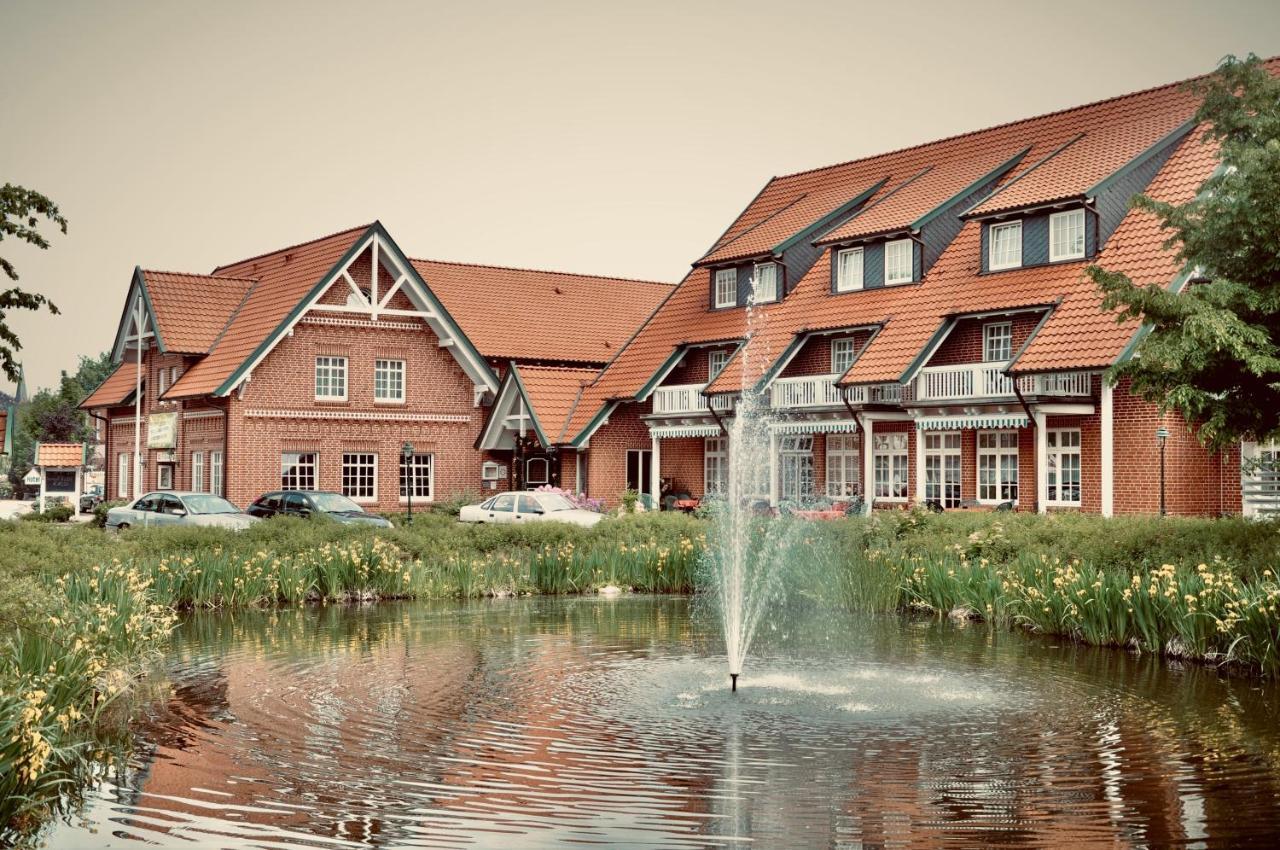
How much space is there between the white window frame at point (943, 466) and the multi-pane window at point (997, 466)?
63 centimetres

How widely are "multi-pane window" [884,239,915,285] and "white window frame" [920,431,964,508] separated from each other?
477 cm

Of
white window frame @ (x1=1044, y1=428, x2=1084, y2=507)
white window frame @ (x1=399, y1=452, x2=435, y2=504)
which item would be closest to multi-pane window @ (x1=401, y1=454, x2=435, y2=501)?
white window frame @ (x1=399, y1=452, x2=435, y2=504)

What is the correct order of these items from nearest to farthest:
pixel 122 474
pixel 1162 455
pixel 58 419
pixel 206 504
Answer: pixel 1162 455 < pixel 206 504 < pixel 122 474 < pixel 58 419

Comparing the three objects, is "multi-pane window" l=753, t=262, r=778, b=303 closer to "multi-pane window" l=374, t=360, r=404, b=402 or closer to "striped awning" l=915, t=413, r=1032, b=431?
"striped awning" l=915, t=413, r=1032, b=431

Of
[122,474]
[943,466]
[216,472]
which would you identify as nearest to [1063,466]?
[943,466]

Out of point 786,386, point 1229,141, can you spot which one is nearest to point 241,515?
point 786,386

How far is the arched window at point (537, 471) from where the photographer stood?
47.1 meters

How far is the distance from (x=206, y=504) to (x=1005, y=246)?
69.8 feet

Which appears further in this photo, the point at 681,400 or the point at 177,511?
the point at 681,400

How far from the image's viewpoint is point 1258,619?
1434 cm

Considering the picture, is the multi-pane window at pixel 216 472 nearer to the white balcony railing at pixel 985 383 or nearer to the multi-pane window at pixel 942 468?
the multi-pane window at pixel 942 468

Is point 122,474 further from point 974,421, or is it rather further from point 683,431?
point 974,421

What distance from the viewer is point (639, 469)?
46.0 metres

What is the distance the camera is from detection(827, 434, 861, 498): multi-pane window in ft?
129
